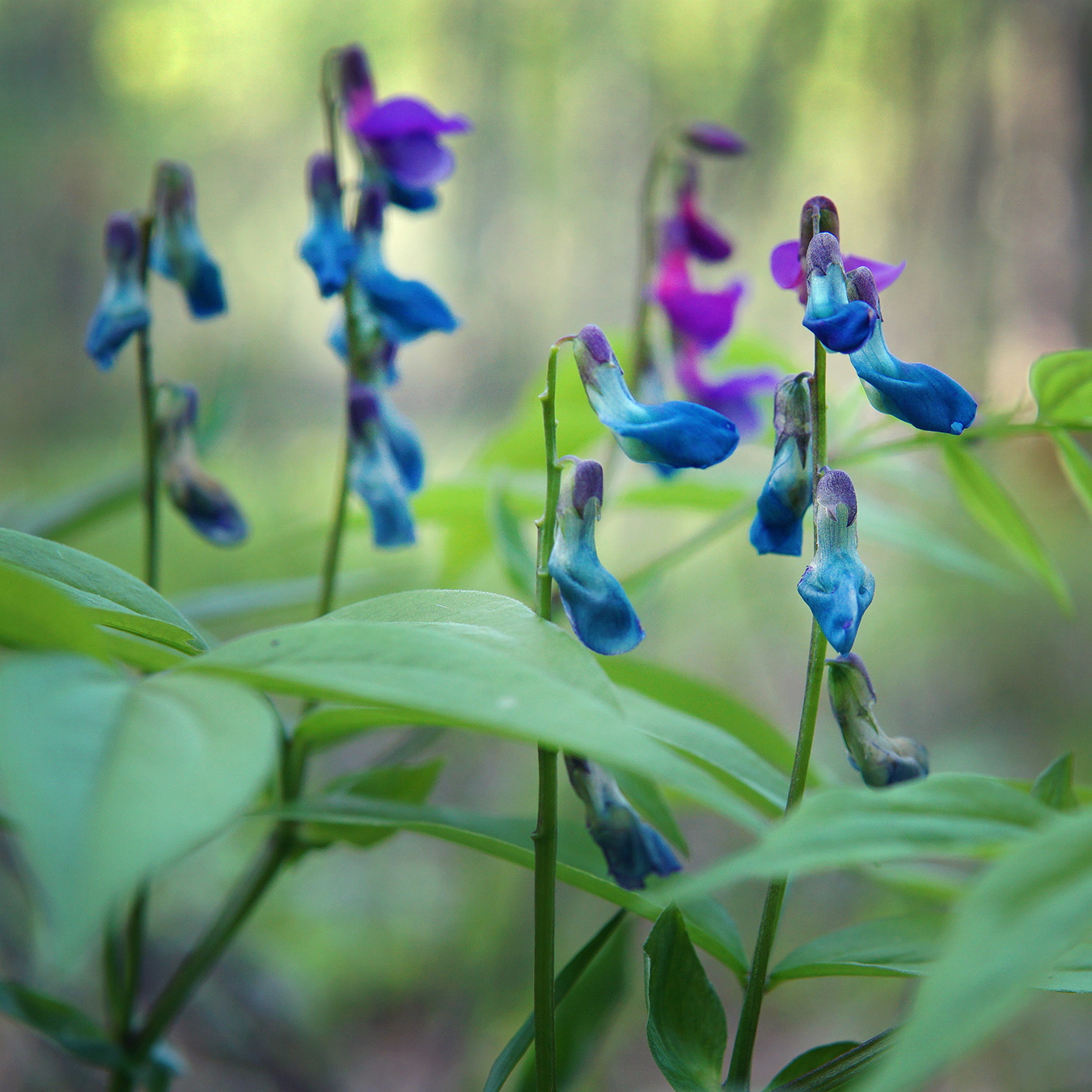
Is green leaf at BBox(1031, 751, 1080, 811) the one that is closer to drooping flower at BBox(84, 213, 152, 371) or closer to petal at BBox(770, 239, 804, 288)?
petal at BBox(770, 239, 804, 288)

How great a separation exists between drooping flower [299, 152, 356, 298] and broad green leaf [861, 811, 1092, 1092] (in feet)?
1.96

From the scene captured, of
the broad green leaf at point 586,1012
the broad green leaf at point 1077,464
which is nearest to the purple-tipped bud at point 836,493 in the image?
the broad green leaf at point 1077,464

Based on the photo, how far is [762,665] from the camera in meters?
3.64

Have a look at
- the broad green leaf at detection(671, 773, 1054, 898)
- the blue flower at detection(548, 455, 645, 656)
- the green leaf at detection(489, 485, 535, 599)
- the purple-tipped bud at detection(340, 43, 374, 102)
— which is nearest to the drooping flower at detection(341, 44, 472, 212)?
the purple-tipped bud at detection(340, 43, 374, 102)

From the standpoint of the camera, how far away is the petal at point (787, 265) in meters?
0.54

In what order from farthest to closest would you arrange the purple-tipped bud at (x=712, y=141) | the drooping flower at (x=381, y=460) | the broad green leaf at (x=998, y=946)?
the purple-tipped bud at (x=712, y=141) < the drooping flower at (x=381, y=460) < the broad green leaf at (x=998, y=946)

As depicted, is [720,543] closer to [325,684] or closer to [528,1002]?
[528,1002]

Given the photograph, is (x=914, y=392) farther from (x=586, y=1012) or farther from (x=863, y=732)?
(x=586, y=1012)

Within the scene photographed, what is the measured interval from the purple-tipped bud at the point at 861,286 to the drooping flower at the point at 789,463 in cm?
5

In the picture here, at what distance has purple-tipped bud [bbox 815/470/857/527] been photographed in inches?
19.3

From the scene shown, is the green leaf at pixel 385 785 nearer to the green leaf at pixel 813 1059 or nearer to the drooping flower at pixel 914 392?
the green leaf at pixel 813 1059

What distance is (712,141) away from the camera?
96 centimetres

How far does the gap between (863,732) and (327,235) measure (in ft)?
1.81

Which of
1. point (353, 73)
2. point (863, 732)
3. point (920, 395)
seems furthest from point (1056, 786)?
point (353, 73)
